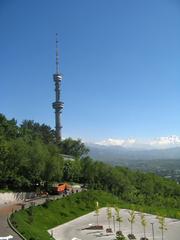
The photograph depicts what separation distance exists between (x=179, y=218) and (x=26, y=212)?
67.9ft

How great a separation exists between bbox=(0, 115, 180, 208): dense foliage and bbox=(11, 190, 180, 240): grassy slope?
19.1 feet

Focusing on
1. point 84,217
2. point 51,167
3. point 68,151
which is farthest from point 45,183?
point 68,151

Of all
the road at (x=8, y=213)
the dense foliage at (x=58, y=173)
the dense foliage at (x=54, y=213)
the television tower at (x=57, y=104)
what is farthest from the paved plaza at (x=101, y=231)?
the television tower at (x=57, y=104)

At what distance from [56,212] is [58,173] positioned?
14.5 meters

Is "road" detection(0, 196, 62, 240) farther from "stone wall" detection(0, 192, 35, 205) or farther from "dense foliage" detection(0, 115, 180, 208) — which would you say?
"dense foliage" detection(0, 115, 180, 208)

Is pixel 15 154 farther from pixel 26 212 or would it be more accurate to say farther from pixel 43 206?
pixel 26 212

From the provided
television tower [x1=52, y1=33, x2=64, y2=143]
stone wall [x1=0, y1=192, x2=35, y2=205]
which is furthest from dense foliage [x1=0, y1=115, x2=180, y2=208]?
television tower [x1=52, y1=33, x2=64, y2=143]

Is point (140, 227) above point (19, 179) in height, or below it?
below

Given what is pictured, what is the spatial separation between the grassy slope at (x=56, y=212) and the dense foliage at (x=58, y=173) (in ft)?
19.1

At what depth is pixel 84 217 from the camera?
161 ft

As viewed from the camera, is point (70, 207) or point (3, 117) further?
point (3, 117)

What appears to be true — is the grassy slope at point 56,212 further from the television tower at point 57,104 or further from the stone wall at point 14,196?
the television tower at point 57,104

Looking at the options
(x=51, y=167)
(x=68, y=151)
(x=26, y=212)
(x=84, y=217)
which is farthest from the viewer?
(x=68, y=151)

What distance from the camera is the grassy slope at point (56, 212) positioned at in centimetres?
3524
